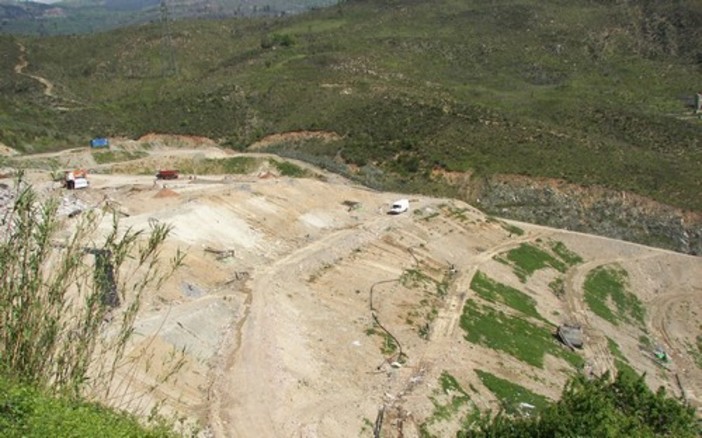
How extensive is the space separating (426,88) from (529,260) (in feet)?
157

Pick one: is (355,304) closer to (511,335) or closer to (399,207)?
(511,335)

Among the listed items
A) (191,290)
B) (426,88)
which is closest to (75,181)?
(191,290)

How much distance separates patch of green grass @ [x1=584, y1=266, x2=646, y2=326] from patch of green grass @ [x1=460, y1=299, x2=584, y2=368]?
27.8ft

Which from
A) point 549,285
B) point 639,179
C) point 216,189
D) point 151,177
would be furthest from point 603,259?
point 151,177

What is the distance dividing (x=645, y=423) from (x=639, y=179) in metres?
50.5

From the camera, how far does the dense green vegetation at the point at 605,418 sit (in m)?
20.3

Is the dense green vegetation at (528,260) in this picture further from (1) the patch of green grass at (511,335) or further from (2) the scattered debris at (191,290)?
(2) the scattered debris at (191,290)

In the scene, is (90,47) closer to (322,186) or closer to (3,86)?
(3,86)

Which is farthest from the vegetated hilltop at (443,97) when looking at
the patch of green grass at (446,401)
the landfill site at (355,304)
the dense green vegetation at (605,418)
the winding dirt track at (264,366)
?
the dense green vegetation at (605,418)

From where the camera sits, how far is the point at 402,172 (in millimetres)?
72188

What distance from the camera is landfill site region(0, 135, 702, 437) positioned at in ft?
93.0

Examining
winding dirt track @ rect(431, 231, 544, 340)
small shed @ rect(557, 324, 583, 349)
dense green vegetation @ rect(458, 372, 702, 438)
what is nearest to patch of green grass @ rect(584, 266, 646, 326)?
small shed @ rect(557, 324, 583, 349)

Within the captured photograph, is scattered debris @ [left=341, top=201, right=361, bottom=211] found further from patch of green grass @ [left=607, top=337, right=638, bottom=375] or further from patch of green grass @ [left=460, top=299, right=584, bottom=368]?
patch of green grass @ [left=607, top=337, right=638, bottom=375]

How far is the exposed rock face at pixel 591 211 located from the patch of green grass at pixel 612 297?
797cm
